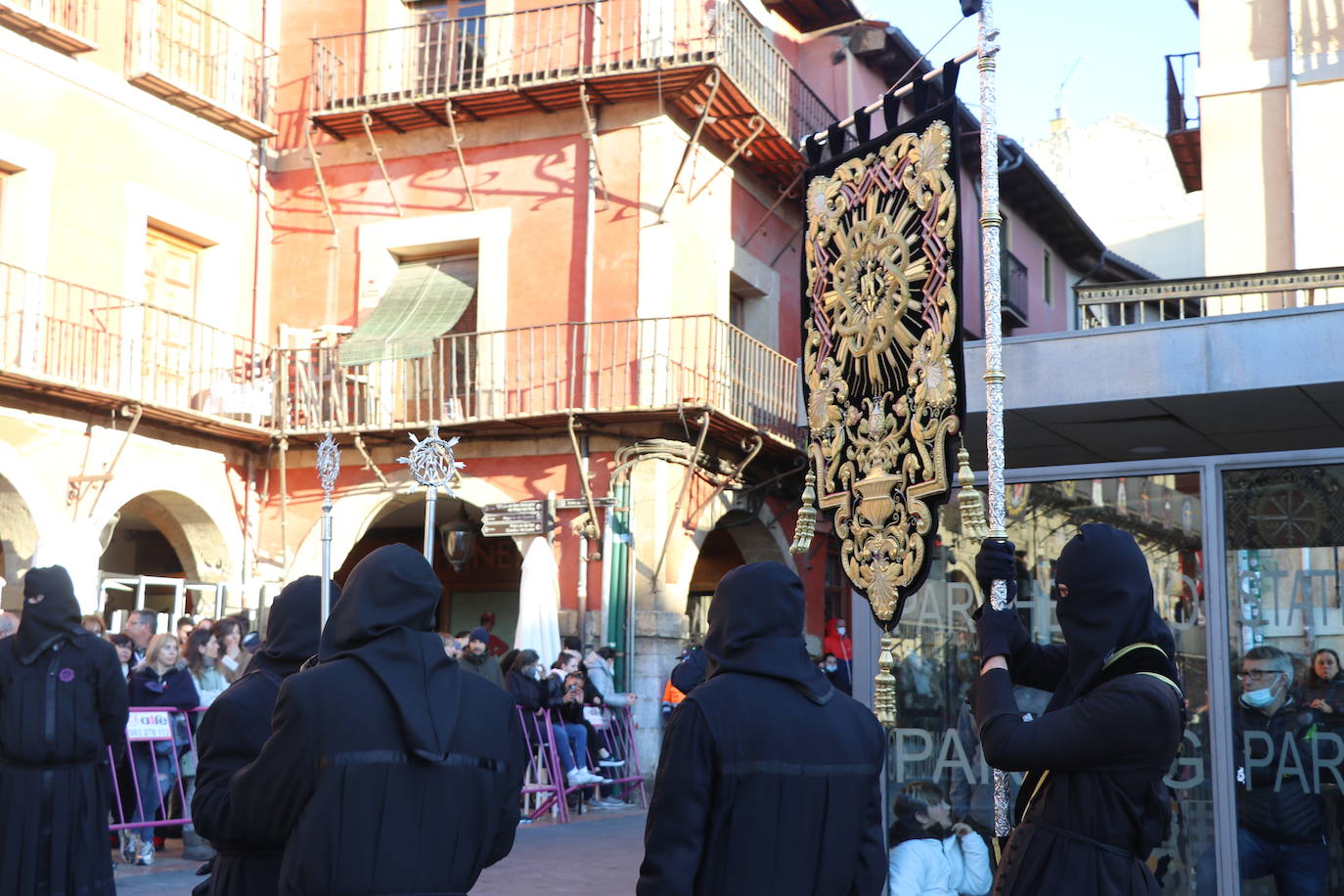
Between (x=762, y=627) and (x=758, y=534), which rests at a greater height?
(x=758, y=534)

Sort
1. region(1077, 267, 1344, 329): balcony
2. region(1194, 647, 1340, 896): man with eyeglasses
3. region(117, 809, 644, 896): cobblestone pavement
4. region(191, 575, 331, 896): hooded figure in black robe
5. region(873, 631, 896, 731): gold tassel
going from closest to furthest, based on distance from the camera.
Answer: region(191, 575, 331, 896): hooded figure in black robe
region(873, 631, 896, 731): gold tassel
region(1194, 647, 1340, 896): man with eyeglasses
region(117, 809, 644, 896): cobblestone pavement
region(1077, 267, 1344, 329): balcony

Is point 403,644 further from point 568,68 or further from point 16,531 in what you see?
point 568,68

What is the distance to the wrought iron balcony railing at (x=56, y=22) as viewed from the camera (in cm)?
1585

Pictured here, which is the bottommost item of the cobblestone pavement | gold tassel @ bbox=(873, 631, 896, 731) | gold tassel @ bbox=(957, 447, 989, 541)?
the cobblestone pavement

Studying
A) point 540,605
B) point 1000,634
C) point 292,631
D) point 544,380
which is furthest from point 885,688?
point 544,380

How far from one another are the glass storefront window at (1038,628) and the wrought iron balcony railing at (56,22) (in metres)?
12.5

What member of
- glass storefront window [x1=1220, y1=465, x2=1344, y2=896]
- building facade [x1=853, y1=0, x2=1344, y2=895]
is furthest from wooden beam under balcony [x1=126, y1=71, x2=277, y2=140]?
glass storefront window [x1=1220, y1=465, x2=1344, y2=896]

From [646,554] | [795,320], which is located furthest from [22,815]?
[795,320]

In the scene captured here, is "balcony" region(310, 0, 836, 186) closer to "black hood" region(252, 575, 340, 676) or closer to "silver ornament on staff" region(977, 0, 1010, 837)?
"silver ornament on staff" region(977, 0, 1010, 837)

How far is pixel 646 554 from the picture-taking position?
17625mm

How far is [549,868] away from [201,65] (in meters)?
12.2

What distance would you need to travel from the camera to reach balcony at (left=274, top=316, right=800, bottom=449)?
17.5m

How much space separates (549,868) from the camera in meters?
10.4

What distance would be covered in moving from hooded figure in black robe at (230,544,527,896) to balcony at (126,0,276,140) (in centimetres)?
1533
